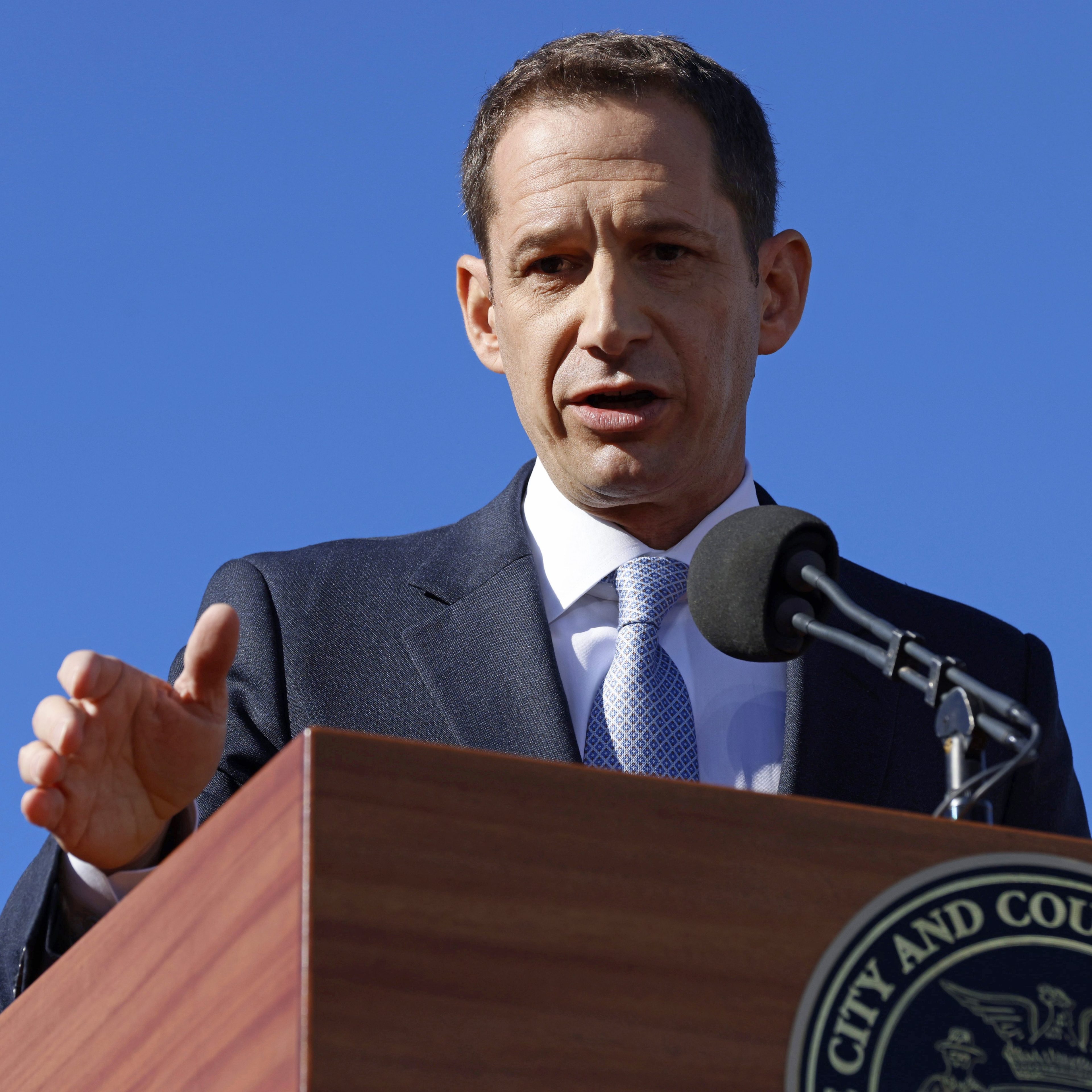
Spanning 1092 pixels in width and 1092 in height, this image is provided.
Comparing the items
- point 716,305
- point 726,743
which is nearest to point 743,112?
point 716,305

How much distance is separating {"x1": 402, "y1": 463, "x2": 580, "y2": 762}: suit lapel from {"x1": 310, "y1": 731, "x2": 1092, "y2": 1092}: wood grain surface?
1.22 metres

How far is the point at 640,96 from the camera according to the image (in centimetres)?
325

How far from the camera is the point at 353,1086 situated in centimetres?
117

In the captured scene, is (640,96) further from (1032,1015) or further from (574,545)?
(1032,1015)

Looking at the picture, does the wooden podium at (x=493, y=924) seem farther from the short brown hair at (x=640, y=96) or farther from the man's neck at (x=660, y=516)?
the short brown hair at (x=640, y=96)

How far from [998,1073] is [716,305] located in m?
2.03

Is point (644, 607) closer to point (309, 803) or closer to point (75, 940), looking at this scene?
point (75, 940)

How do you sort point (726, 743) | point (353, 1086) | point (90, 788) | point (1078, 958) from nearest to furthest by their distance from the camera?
point (353, 1086) < point (1078, 958) < point (90, 788) < point (726, 743)

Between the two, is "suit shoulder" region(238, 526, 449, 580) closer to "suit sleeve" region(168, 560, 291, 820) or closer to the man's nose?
"suit sleeve" region(168, 560, 291, 820)

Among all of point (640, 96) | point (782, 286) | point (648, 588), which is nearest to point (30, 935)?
point (648, 588)

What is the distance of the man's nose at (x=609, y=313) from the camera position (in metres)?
3.01

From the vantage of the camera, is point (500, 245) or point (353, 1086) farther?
point (500, 245)

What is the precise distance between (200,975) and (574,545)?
1883mm

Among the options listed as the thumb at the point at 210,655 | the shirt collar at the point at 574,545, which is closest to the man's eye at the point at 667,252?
the shirt collar at the point at 574,545
